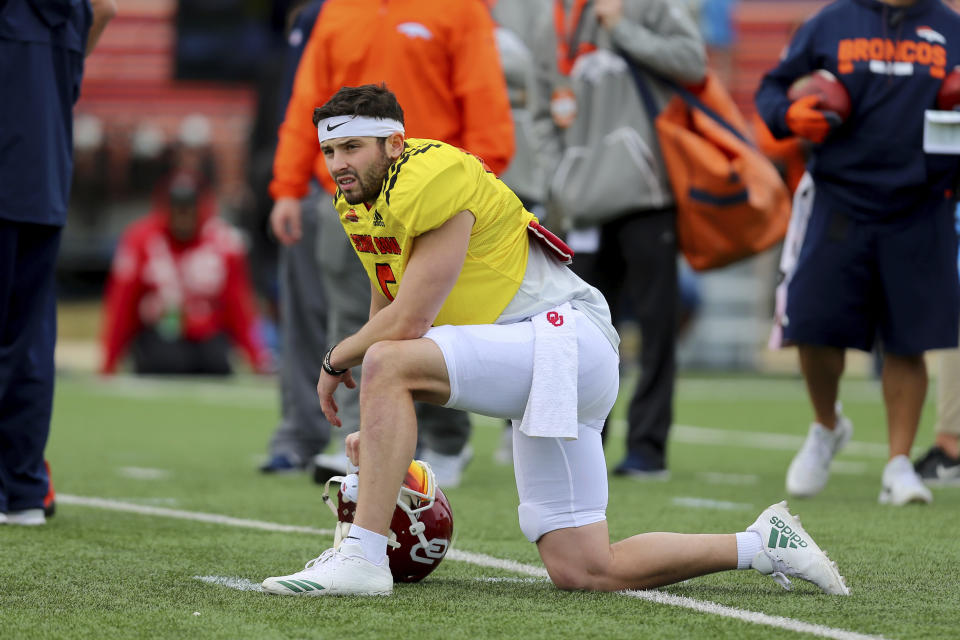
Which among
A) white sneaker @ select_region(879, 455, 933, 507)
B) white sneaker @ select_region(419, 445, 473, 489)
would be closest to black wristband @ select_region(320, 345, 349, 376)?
white sneaker @ select_region(419, 445, 473, 489)

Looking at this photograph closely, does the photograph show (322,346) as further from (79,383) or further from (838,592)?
(79,383)

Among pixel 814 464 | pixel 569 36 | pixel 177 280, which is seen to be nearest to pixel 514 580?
pixel 814 464

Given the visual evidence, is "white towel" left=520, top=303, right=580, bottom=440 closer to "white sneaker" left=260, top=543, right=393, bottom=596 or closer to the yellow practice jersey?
the yellow practice jersey

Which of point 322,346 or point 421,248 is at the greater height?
point 421,248

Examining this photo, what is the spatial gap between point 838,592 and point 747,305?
14.0 metres

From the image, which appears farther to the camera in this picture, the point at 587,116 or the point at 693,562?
the point at 587,116

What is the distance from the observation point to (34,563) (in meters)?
4.11

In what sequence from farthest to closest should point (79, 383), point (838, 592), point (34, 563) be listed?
point (79, 383)
point (34, 563)
point (838, 592)

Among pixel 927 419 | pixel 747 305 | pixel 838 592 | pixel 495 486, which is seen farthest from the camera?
pixel 747 305

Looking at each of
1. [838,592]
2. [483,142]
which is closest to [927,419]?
[483,142]

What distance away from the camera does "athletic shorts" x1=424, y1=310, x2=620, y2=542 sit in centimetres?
365

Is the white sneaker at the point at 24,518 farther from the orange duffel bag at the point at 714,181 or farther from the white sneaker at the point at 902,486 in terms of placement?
the orange duffel bag at the point at 714,181

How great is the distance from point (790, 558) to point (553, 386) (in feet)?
2.17

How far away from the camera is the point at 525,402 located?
12.1 ft
